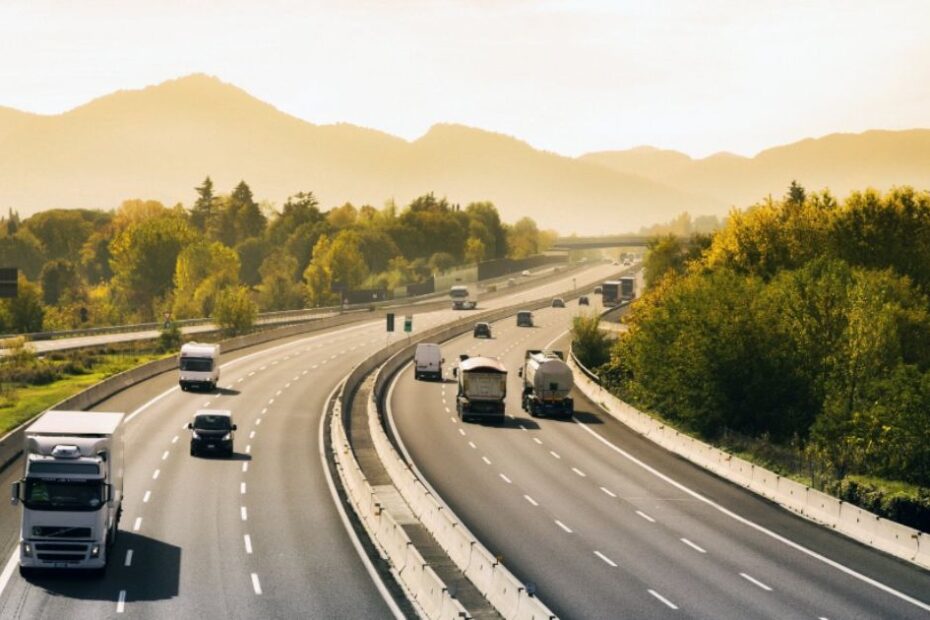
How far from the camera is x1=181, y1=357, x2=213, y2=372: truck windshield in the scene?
77.1m

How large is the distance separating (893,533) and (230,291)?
95421mm

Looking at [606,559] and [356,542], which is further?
[356,542]

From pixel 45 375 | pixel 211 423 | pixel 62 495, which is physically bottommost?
pixel 45 375

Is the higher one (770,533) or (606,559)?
(606,559)

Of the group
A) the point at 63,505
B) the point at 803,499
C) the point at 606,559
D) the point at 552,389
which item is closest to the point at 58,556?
the point at 63,505

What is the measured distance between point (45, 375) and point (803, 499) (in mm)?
63490

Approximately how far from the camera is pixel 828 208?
99875 mm

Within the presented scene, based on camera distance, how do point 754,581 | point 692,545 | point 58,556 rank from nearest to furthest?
1. point 58,556
2. point 754,581
3. point 692,545

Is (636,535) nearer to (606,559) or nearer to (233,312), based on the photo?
(606,559)

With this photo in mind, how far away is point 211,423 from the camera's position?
5244cm

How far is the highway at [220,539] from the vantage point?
95.7 feet

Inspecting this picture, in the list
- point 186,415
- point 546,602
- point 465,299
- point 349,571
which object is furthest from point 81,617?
point 465,299

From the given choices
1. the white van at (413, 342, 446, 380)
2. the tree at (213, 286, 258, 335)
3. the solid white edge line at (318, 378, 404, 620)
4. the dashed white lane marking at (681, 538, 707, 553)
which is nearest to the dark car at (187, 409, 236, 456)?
the solid white edge line at (318, 378, 404, 620)

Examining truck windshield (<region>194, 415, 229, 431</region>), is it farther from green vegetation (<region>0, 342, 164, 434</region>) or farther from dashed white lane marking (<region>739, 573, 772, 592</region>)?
dashed white lane marking (<region>739, 573, 772, 592</region>)
